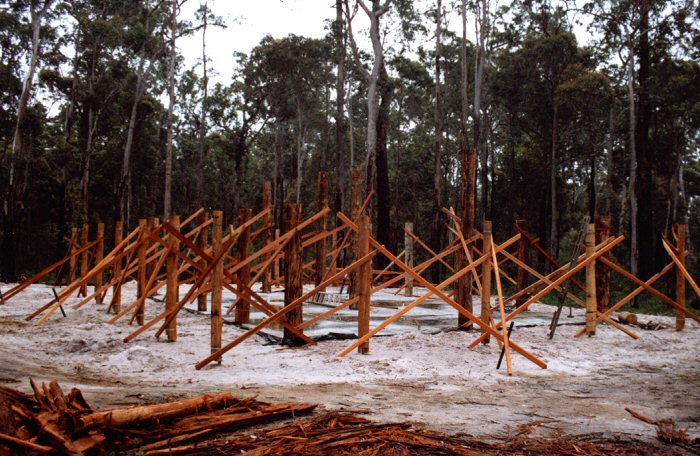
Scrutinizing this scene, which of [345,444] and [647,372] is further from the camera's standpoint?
[647,372]

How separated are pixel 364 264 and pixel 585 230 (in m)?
3.45

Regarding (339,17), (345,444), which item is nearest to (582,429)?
(345,444)

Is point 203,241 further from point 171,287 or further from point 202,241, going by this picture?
point 171,287

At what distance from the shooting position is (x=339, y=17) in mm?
24531

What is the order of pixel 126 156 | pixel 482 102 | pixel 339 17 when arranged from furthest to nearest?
pixel 482 102 → pixel 126 156 → pixel 339 17

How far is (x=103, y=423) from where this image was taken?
123 inches

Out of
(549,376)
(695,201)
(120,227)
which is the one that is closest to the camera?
(549,376)

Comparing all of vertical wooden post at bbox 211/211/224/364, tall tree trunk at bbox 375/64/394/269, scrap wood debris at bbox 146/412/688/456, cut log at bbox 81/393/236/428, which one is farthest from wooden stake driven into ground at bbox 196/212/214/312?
tall tree trunk at bbox 375/64/394/269

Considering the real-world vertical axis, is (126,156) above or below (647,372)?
above

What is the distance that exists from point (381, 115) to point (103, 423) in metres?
21.5

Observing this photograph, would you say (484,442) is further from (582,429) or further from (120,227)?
(120,227)

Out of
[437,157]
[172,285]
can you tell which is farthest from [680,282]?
[437,157]

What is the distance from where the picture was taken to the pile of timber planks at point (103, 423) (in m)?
2.84

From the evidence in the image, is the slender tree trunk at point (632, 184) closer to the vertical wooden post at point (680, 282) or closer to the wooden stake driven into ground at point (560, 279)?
the vertical wooden post at point (680, 282)
